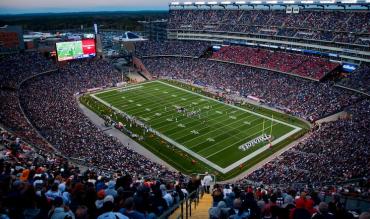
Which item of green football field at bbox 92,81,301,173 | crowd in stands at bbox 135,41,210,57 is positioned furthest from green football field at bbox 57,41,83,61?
crowd in stands at bbox 135,41,210,57

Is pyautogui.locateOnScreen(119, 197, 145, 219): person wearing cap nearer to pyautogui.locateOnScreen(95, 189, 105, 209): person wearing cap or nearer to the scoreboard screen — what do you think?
pyautogui.locateOnScreen(95, 189, 105, 209): person wearing cap

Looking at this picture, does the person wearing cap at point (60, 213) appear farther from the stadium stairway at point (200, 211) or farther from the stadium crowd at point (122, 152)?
the stadium stairway at point (200, 211)

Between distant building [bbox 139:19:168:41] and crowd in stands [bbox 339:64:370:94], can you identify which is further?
distant building [bbox 139:19:168:41]

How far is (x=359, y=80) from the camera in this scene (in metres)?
42.2

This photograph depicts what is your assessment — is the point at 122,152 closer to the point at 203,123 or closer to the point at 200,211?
the point at 203,123

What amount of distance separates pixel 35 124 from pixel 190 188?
2522 centimetres

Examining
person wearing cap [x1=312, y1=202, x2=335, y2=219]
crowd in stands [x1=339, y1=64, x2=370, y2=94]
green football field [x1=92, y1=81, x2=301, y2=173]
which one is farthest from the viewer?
crowd in stands [x1=339, y1=64, x2=370, y2=94]

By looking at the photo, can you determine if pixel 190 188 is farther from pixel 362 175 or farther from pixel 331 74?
pixel 331 74

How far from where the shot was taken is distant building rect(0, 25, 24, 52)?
5693 cm

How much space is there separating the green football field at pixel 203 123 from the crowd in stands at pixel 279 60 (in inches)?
494

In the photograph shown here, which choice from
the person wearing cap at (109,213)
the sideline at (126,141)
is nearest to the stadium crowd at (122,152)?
the person wearing cap at (109,213)

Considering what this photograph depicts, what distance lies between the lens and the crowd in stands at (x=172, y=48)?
68.8 m

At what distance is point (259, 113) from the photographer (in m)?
43.0

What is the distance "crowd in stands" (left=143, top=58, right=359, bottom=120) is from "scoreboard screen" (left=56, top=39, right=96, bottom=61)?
11.9 m
